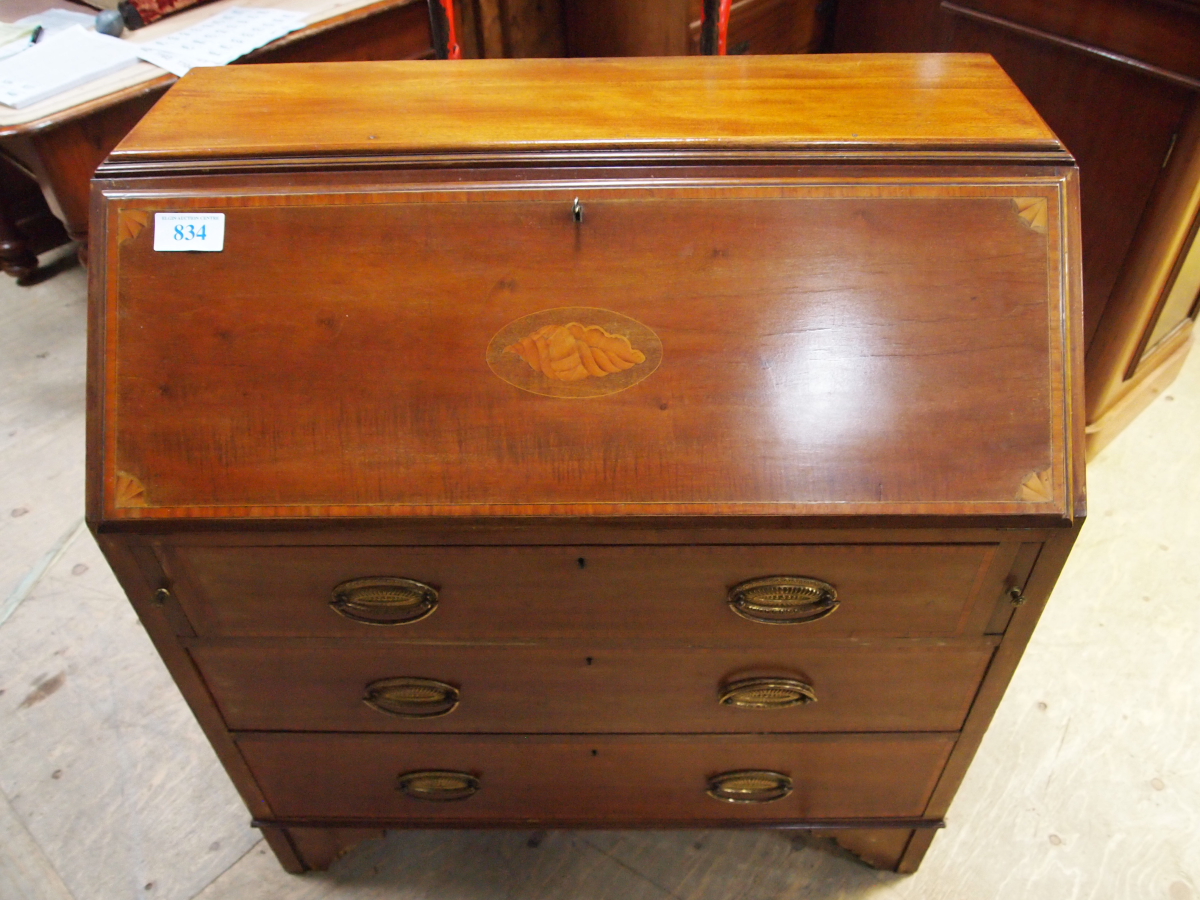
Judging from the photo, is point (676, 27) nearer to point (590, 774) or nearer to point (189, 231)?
point (189, 231)

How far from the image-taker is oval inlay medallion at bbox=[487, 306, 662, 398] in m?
0.98

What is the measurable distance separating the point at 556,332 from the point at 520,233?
13 cm

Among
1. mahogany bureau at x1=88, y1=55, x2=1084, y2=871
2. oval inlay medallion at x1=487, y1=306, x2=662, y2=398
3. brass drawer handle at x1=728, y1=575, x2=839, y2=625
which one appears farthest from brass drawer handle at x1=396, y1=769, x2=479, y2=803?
oval inlay medallion at x1=487, y1=306, x2=662, y2=398

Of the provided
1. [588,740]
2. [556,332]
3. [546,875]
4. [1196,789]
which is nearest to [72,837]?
[546,875]

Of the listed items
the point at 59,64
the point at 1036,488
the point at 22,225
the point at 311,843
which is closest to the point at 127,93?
the point at 59,64

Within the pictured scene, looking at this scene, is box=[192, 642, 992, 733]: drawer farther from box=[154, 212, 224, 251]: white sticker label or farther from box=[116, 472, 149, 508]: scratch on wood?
box=[154, 212, 224, 251]: white sticker label

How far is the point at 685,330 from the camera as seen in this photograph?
994 mm

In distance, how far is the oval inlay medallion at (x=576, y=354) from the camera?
3.22ft

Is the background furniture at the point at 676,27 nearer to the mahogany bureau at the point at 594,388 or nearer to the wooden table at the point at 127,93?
the wooden table at the point at 127,93

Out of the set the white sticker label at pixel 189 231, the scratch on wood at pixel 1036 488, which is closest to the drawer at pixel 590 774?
the scratch on wood at pixel 1036 488

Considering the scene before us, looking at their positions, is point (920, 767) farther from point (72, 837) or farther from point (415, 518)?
point (72, 837)

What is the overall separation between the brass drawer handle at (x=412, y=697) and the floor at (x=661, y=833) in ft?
1.65

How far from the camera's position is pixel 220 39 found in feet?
6.77

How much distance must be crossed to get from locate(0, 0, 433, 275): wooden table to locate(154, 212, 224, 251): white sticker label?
1.08 meters
